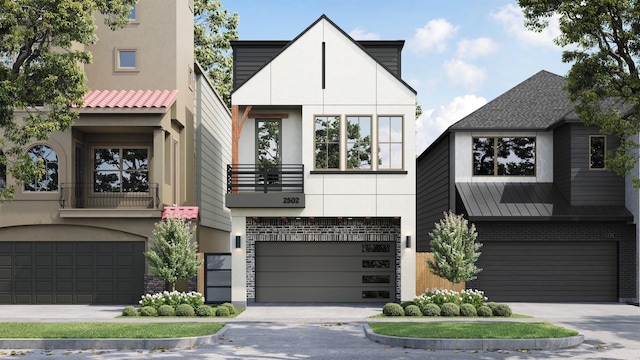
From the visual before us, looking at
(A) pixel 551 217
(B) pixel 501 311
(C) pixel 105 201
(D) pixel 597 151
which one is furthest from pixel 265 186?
(D) pixel 597 151

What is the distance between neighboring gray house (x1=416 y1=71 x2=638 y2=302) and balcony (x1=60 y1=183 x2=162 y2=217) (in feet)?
38.5

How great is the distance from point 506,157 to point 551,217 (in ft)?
10.6

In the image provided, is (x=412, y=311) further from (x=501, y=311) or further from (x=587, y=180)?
(x=587, y=180)

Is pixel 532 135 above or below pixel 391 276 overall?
above

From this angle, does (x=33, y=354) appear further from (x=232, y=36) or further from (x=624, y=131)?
(x=232, y=36)

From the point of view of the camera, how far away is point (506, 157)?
29016mm

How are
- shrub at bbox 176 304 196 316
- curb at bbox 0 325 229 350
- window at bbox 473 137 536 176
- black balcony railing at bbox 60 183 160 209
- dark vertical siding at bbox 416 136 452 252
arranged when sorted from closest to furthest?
curb at bbox 0 325 229 350 → shrub at bbox 176 304 196 316 → black balcony railing at bbox 60 183 160 209 → window at bbox 473 137 536 176 → dark vertical siding at bbox 416 136 452 252

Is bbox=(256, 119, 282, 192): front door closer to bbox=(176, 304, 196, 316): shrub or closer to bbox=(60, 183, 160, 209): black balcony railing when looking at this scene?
bbox=(60, 183, 160, 209): black balcony railing

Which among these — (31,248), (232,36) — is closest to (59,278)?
(31,248)

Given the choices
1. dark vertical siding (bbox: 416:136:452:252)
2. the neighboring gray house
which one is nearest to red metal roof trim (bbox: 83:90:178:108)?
the neighboring gray house

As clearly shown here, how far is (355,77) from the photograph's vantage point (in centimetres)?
2592

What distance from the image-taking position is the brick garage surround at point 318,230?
27016mm

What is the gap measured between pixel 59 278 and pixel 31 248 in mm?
1577

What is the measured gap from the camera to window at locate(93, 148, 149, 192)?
2833 centimetres
